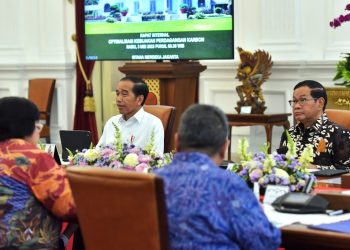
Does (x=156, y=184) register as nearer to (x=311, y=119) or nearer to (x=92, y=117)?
(x=311, y=119)

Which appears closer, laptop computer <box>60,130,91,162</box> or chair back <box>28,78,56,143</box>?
laptop computer <box>60,130,91,162</box>

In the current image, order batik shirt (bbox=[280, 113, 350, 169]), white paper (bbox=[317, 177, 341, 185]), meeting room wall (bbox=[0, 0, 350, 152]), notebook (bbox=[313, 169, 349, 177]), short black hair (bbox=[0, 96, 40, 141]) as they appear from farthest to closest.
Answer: meeting room wall (bbox=[0, 0, 350, 152]) → batik shirt (bbox=[280, 113, 350, 169]) → notebook (bbox=[313, 169, 349, 177]) → white paper (bbox=[317, 177, 341, 185]) → short black hair (bbox=[0, 96, 40, 141])

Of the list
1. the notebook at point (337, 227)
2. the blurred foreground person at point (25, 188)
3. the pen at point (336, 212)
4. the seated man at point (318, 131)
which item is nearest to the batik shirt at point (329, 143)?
the seated man at point (318, 131)

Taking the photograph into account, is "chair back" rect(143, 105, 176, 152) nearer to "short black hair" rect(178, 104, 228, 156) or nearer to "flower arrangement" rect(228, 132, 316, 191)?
"flower arrangement" rect(228, 132, 316, 191)

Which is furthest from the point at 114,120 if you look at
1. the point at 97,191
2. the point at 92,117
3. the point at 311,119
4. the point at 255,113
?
the point at 92,117

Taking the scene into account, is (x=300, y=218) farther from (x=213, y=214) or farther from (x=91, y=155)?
(x=91, y=155)

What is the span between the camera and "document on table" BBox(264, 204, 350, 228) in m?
2.71

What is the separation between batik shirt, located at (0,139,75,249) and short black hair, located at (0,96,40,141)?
0.05 metres

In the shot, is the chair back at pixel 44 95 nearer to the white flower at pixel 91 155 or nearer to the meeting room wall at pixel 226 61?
the meeting room wall at pixel 226 61

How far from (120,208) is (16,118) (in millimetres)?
803

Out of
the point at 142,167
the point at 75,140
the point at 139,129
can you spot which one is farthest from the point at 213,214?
the point at 139,129

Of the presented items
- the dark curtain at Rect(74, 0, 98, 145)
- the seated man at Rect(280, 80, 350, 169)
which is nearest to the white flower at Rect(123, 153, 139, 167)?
the seated man at Rect(280, 80, 350, 169)

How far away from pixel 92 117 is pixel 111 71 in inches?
41.5

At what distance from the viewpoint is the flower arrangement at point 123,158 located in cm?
344
